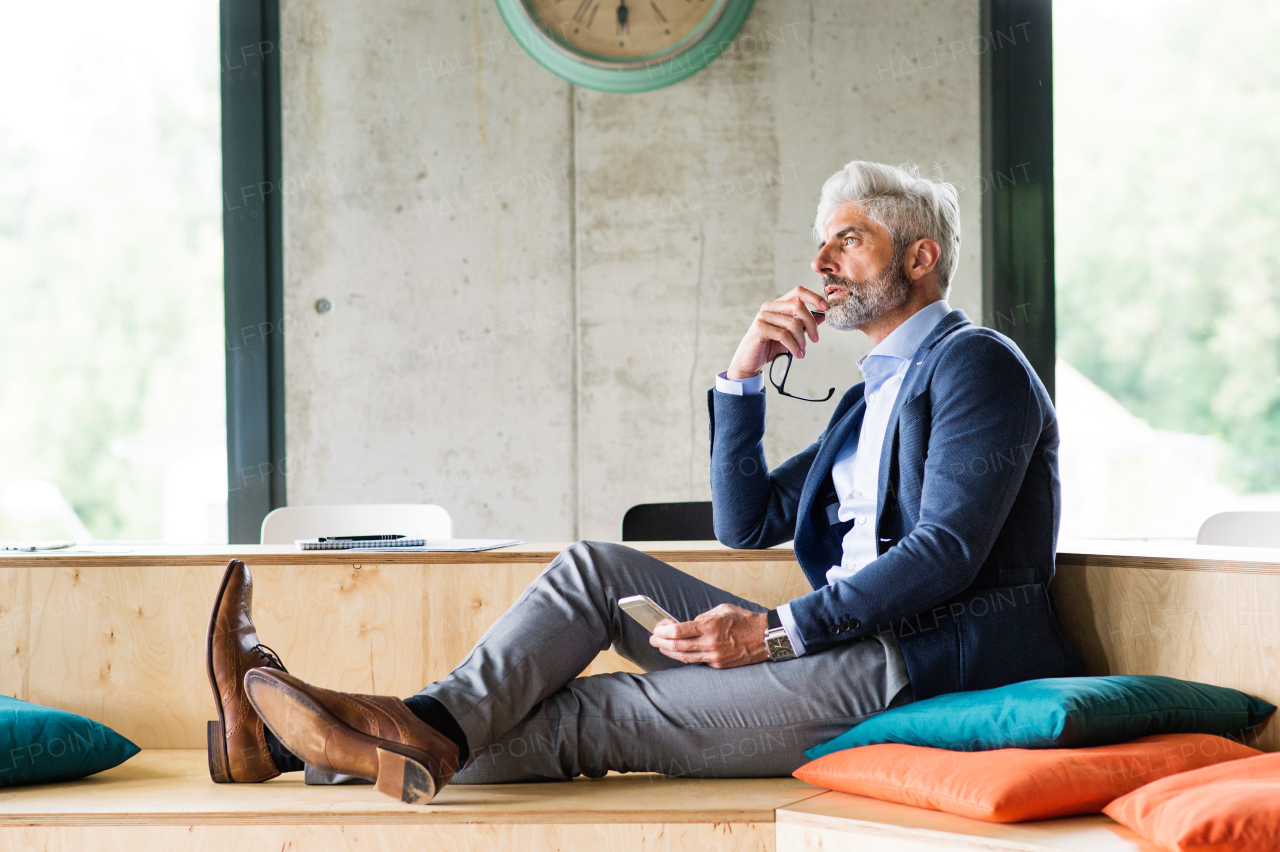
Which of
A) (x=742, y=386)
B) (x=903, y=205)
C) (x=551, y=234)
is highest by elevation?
(x=551, y=234)

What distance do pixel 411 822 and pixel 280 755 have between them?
Answer: 34 centimetres

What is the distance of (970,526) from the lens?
158cm

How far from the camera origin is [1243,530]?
2318 mm

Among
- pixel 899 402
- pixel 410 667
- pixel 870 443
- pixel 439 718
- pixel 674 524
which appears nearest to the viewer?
pixel 439 718

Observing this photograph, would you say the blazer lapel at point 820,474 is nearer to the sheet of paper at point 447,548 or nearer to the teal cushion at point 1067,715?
the teal cushion at point 1067,715

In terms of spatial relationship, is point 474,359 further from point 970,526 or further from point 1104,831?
point 1104,831

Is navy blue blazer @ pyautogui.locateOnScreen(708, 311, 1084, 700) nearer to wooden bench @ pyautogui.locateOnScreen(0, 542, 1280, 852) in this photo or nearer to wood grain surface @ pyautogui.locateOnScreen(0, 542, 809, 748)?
wooden bench @ pyautogui.locateOnScreen(0, 542, 1280, 852)

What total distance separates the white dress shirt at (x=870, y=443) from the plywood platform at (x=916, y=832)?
49cm

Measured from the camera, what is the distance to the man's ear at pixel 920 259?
1949mm

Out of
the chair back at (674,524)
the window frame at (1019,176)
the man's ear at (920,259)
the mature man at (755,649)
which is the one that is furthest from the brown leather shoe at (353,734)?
the window frame at (1019,176)

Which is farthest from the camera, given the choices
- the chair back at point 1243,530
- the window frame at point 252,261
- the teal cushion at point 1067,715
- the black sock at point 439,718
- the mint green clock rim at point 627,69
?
the window frame at point 252,261

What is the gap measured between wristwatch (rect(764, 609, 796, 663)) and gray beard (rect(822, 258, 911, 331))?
631 millimetres

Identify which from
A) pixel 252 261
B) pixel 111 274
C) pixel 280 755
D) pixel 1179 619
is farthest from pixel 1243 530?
pixel 111 274

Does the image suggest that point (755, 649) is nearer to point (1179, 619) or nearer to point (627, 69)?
point (1179, 619)
